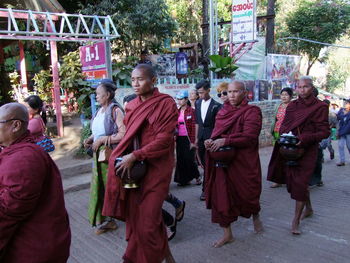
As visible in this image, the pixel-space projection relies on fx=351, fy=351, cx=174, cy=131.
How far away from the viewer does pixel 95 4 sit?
39.1 feet

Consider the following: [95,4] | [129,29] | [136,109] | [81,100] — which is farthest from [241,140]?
[95,4]

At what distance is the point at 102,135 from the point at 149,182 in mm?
1380

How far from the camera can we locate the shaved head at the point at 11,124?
212 cm

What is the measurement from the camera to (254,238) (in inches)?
157

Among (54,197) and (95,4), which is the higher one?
(95,4)

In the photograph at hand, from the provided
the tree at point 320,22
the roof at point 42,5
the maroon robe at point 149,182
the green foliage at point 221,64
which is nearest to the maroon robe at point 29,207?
the maroon robe at point 149,182

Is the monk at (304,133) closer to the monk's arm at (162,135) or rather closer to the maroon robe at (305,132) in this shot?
the maroon robe at (305,132)

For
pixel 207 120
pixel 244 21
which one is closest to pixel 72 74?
pixel 207 120

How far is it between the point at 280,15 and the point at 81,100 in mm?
18493

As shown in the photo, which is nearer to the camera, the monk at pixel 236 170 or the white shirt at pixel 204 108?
the monk at pixel 236 170

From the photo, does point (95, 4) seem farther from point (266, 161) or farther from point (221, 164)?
point (221, 164)

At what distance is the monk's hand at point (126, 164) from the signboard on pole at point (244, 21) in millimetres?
8436

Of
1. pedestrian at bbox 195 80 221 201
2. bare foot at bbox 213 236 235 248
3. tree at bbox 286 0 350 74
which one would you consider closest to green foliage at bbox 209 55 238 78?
pedestrian at bbox 195 80 221 201

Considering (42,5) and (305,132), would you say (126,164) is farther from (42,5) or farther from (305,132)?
(42,5)
